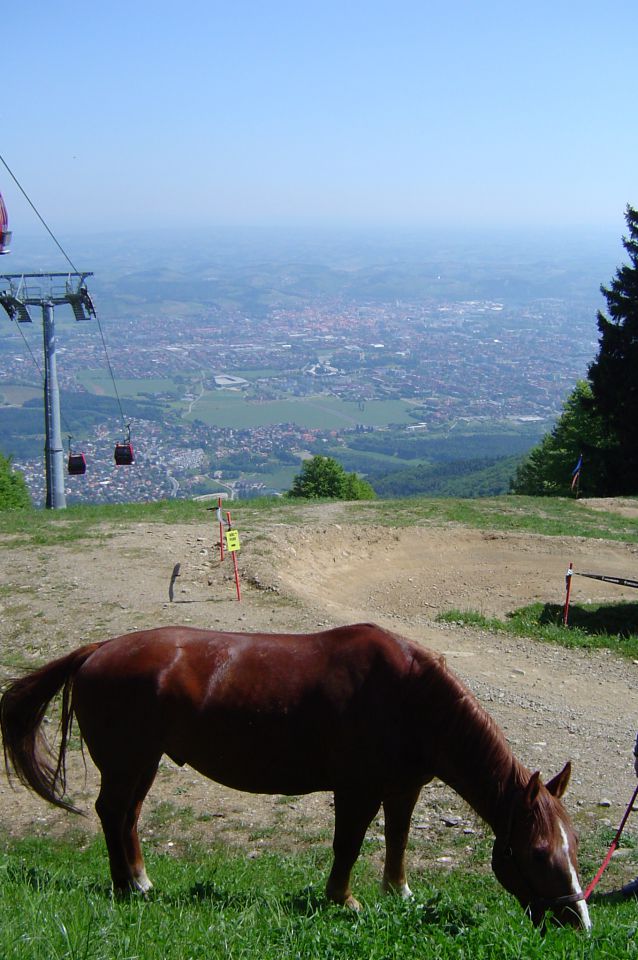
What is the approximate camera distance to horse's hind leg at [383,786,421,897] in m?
6.07

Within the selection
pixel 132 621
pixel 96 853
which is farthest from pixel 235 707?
pixel 132 621

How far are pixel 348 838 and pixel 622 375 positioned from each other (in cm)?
2589

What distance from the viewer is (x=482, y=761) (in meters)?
5.59

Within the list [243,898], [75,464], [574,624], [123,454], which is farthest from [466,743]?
[75,464]

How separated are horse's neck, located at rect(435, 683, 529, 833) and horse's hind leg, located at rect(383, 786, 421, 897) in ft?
1.54

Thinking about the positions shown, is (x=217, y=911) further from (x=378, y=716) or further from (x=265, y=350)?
(x=265, y=350)

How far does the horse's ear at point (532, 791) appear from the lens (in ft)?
16.9

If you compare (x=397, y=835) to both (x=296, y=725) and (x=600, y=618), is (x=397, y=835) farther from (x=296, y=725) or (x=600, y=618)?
(x=600, y=618)

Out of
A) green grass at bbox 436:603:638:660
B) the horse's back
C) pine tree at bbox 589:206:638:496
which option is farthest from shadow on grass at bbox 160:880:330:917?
pine tree at bbox 589:206:638:496

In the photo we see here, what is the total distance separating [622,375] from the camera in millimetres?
28656

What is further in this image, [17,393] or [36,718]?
[17,393]

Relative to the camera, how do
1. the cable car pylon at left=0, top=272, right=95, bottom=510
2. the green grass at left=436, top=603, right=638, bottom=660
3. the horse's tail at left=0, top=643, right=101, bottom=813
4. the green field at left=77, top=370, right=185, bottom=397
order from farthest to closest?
1. the green field at left=77, top=370, right=185, bottom=397
2. the cable car pylon at left=0, top=272, right=95, bottom=510
3. the green grass at left=436, top=603, right=638, bottom=660
4. the horse's tail at left=0, top=643, right=101, bottom=813

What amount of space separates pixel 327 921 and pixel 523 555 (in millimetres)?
13916

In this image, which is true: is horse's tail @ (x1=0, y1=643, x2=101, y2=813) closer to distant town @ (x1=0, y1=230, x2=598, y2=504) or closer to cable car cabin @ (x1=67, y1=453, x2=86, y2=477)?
cable car cabin @ (x1=67, y1=453, x2=86, y2=477)
